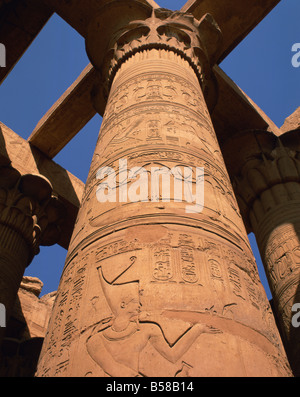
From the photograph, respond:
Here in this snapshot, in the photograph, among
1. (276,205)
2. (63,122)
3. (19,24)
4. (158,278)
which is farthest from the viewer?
(63,122)

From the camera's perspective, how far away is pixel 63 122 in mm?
9266

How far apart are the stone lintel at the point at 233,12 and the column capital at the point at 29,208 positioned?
13.4 ft

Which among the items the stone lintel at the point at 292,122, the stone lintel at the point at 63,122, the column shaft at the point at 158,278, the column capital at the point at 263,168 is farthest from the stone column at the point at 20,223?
the stone lintel at the point at 292,122

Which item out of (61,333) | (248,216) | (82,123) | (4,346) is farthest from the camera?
(82,123)

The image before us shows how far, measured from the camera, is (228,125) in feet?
27.9

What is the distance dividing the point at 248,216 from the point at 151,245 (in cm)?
519

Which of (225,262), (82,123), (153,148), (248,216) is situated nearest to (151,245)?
(225,262)

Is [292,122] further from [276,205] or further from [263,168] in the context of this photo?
[276,205]

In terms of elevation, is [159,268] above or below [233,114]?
below

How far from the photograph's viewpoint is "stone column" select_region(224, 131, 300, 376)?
5.46 m

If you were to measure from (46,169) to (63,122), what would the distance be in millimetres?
1125

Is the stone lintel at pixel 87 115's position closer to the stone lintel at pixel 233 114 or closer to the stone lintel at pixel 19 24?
the stone lintel at pixel 233 114

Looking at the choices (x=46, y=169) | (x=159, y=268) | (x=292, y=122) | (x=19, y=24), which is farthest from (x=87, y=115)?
(x=159, y=268)

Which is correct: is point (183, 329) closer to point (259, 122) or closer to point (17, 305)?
point (259, 122)
